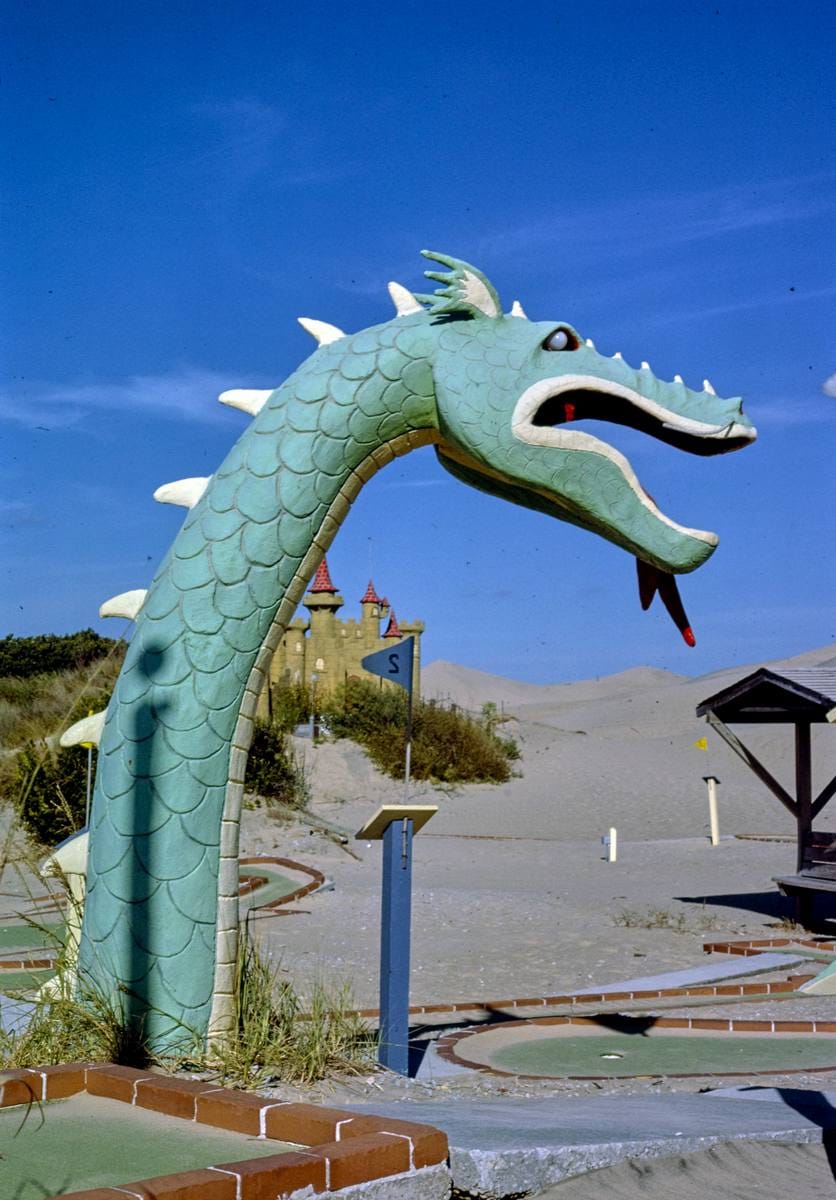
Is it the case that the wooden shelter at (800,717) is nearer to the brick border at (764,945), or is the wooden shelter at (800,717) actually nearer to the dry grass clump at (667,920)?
the brick border at (764,945)

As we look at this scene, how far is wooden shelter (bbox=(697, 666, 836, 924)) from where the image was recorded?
13.7 m

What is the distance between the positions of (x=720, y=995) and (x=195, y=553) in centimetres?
611

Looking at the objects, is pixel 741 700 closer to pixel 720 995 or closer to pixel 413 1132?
pixel 720 995

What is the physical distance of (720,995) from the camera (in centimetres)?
1023

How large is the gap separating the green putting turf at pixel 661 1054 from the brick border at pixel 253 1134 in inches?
122

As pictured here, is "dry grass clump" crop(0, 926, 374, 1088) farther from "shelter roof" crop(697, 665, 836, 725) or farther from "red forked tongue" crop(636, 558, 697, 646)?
"shelter roof" crop(697, 665, 836, 725)

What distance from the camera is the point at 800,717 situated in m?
14.5

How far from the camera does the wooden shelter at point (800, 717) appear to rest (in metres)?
13.7

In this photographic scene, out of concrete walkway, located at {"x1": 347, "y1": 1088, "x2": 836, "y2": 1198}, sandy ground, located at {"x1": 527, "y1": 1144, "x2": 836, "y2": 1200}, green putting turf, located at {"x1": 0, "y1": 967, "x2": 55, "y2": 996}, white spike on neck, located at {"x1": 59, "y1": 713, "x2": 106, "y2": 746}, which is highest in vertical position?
white spike on neck, located at {"x1": 59, "y1": 713, "x2": 106, "y2": 746}

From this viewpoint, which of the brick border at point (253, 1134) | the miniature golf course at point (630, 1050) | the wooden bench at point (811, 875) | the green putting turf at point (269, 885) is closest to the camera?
the brick border at point (253, 1134)

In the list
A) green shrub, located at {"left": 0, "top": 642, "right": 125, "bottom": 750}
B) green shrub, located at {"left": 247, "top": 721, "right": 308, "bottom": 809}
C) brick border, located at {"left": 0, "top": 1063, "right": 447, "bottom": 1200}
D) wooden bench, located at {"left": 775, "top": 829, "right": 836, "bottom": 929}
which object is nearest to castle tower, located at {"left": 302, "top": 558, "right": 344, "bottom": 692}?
green shrub, located at {"left": 0, "top": 642, "right": 125, "bottom": 750}

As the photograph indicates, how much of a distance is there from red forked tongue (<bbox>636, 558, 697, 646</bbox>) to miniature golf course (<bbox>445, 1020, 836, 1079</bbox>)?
2463mm

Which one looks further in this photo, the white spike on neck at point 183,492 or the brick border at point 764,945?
the brick border at point 764,945

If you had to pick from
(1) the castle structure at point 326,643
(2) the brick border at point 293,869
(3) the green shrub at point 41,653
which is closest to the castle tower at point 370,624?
(1) the castle structure at point 326,643
